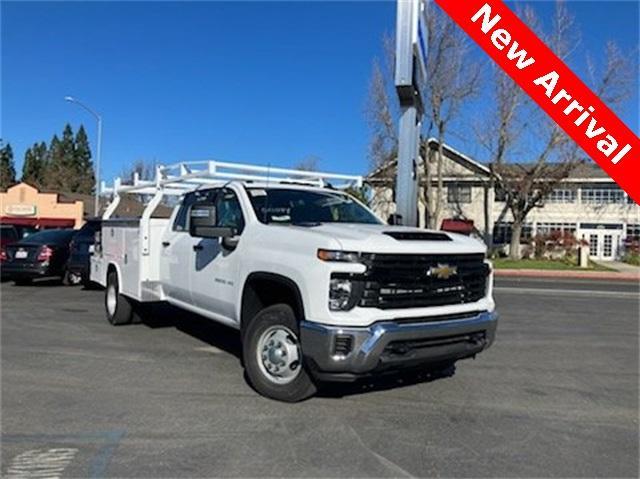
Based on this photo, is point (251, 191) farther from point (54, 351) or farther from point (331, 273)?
point (54, 351)

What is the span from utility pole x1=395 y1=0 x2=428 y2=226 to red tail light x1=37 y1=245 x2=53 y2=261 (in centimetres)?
896

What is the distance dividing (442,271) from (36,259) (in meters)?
12.1

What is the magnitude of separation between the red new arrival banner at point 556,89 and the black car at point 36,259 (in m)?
12.7

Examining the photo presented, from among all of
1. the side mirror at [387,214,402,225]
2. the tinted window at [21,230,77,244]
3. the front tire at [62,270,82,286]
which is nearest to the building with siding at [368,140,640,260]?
the tinted window at [21,230,77,244]

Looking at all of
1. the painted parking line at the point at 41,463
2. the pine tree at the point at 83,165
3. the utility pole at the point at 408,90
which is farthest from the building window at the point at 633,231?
the pine tree at the point at 83,165

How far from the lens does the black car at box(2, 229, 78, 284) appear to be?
14.2 metres

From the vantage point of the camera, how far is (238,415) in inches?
191

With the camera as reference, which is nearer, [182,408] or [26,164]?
[182,408]

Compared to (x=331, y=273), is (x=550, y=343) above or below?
below

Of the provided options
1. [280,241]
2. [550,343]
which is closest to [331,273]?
[280,241]

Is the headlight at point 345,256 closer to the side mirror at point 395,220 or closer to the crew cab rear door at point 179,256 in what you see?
the crew cab rear door at point 179,256

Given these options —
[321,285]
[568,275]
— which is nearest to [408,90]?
[321,285]

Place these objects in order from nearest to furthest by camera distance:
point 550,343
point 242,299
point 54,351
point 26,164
Result: point 242,299, point 54,351, point 550,343, point 26,164

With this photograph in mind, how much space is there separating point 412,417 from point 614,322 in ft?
24.4
